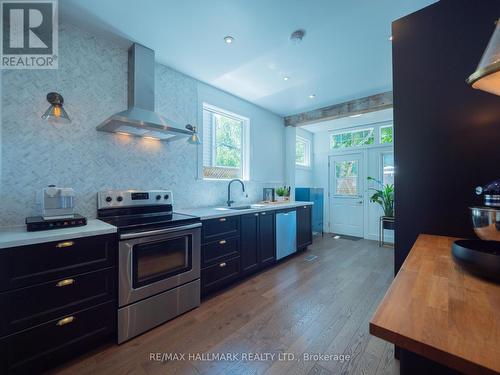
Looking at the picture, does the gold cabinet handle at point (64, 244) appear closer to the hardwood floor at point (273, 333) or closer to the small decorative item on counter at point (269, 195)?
the hardwood floor at point (273, 333)

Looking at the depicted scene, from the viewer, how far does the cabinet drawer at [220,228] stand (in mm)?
2402

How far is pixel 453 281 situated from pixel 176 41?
283 centimetres

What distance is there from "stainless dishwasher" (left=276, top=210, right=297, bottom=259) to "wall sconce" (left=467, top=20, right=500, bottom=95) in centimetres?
274

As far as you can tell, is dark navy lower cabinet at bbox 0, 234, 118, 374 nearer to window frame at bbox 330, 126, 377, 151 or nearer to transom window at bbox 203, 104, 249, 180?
transom window at bbox 203, 104, 249, 180

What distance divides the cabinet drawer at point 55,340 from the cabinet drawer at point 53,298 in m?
0.05

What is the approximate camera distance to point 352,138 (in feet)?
17.9

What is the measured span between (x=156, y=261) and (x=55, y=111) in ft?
4.87

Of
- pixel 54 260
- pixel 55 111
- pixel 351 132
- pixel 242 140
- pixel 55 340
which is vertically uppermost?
pixel 351 132

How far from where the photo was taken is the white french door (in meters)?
5.28

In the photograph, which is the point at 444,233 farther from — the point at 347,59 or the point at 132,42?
the point at 132,42

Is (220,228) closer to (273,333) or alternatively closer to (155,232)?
(155,232)

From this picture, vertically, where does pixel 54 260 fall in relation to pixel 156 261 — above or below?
above

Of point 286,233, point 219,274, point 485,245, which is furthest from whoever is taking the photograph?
point 286,233

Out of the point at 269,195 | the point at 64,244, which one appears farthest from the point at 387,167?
the point at 64,244
